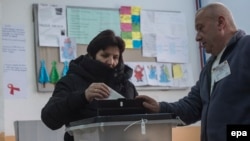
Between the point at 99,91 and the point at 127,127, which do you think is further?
the point at 99,91

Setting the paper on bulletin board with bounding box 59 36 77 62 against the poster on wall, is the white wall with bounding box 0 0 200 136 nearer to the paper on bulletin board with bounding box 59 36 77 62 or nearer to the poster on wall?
the poster on wall

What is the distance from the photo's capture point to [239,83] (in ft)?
6.07

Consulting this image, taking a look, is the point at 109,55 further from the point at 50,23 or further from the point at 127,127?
the point at 50,23

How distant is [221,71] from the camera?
76.2 inches

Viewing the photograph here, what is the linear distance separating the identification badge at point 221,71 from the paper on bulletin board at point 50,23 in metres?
1.65

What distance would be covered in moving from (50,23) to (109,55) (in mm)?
1441

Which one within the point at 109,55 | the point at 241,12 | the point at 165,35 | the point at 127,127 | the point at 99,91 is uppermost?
the point at 241,12

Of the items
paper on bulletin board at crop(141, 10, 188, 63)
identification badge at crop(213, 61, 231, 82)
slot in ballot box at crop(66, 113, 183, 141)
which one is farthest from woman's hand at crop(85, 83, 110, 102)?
paper on bulletin board at crop(141, 10, 188, 63)

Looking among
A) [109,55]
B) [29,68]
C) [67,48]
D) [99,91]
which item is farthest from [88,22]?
[99,91]

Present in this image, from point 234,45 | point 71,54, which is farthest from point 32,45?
point 234,45

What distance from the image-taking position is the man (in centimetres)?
184

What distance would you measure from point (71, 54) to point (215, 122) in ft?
5.66

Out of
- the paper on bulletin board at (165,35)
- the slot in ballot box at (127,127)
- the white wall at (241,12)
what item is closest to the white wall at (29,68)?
the paper on bulletin board at (165,35)

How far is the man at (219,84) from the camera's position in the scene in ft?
6.03
